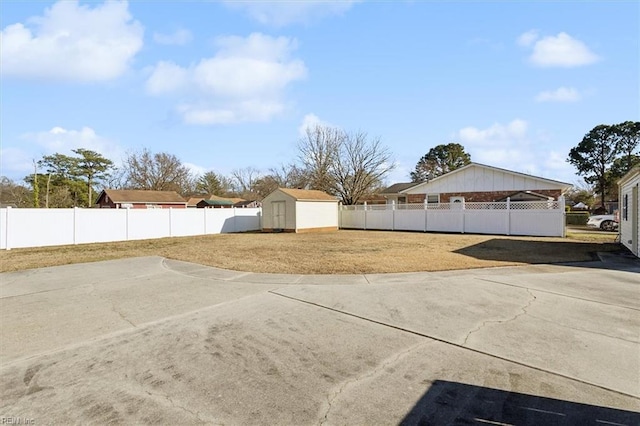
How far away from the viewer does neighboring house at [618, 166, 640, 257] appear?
34.2 ft

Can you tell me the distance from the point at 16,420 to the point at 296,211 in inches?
787

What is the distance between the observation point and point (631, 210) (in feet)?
37.6

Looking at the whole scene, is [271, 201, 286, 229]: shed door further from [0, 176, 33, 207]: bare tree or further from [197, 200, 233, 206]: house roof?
[0, 176, 33, 207]: bare tree

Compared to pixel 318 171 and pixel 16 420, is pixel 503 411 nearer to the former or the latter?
pixel 16 420

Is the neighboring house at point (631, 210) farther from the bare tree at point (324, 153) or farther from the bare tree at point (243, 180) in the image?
the bare tree at point (243, 180)

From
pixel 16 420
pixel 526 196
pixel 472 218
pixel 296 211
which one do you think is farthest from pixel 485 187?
pixel 16 420

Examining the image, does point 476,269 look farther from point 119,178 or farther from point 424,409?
point 119,178

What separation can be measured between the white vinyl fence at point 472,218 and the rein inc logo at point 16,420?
1978 cm

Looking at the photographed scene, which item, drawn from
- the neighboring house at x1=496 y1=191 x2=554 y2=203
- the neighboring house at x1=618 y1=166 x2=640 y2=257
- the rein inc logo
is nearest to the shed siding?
the neighboring house at x1=618 y1=166 x2=640 y2=257

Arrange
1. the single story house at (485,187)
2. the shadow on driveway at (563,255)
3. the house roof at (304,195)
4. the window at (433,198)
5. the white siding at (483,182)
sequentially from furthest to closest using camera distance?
the window at (433,198), the house roof at (304,195), the white siding at (483,182), the single story house at (485,187), the shadow on driveway at (563,255)

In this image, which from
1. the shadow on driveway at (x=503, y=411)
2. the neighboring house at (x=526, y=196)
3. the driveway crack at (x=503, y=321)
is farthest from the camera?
the neighboring house at (x=526, y=196)

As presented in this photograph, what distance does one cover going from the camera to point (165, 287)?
22.4 ft

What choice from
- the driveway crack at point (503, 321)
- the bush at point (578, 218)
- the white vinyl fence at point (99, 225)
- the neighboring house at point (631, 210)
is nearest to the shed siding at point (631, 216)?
the neighboring house at point (631, 210)

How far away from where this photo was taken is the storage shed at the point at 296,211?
22.6 meters
